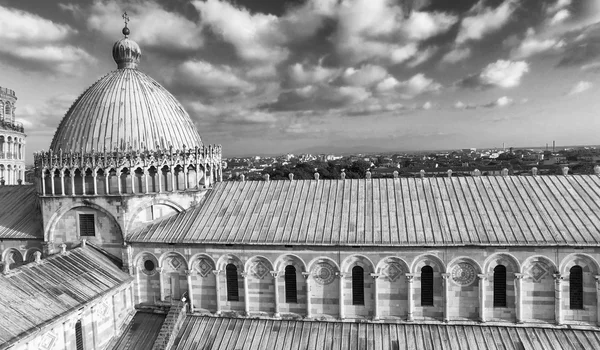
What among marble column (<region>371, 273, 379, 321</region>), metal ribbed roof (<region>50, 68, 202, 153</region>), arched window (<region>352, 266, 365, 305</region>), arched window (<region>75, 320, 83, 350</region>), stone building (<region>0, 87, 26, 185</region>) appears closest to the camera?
arched window (<region>75, 320, 83, 350</region>)

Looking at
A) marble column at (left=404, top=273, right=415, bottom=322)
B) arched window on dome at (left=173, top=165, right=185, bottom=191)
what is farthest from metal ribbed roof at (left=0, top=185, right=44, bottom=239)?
marble column at (left=404, top=273, right=415, bottom=322)

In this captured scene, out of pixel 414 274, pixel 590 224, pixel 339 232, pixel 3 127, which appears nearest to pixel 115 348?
pixel 339 232

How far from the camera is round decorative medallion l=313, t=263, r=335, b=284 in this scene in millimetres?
23328

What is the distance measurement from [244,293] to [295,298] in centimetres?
301

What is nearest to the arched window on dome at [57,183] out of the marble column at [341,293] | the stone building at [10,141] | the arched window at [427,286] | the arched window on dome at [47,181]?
the arched window on dome at [47,181]

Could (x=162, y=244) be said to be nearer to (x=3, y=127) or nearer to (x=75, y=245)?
(x=75, y=245)

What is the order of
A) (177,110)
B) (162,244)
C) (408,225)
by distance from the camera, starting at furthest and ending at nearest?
1. (177,110)
2. (162,244)
3. (408,225)

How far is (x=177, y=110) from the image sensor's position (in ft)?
95.9

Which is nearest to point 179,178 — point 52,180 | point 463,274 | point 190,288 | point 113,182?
point 113,182

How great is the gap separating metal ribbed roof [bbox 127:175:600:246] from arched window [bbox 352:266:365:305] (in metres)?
1.85

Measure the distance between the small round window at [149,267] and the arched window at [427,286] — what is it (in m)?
16.2

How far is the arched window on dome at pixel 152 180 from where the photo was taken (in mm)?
25859

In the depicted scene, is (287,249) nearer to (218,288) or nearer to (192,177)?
(218,288)

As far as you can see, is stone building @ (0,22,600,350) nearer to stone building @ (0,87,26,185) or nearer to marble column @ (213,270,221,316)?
marble column @ (213,270,221,316)
